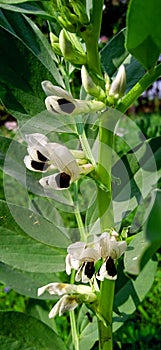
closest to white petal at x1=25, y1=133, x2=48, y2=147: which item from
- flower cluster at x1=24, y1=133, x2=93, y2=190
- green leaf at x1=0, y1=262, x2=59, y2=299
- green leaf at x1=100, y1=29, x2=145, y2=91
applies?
flower cluster at x1=24, y1=133, x2=93, y2=190

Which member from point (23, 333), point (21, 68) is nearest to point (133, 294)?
point (23, 333)

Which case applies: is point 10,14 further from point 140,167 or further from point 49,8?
point 140,167

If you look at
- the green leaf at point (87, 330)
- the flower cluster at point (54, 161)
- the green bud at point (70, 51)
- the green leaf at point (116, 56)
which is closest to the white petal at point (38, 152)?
the flower cluster at point (54, 161)

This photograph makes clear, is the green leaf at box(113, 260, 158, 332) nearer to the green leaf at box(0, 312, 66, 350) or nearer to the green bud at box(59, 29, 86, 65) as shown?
the green leaf at box(0, 312, 66, 350)

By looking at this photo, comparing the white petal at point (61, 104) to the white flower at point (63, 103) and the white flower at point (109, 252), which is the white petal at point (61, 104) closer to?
the white flower at point (63, 103)

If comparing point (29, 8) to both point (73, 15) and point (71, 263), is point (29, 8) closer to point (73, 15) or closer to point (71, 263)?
point (73, 15)

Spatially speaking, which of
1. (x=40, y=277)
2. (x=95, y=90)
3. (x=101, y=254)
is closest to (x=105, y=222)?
(x=101, y=254)
